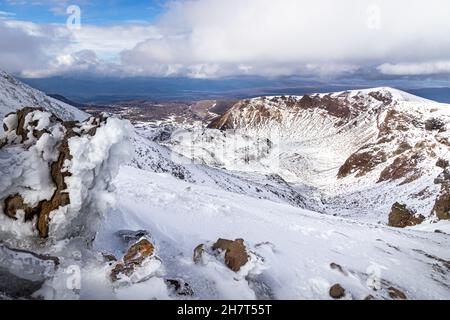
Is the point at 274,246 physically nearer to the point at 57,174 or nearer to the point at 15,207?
the point at 57,174

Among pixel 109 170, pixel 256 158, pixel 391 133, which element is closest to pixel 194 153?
pixel 256 158

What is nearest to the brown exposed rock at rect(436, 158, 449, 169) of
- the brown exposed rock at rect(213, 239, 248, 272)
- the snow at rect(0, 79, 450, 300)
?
the snow at rect(0, 79, 450, 300)

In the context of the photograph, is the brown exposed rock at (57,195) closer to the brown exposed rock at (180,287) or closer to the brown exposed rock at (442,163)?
the brown exposed rock at (180,287)

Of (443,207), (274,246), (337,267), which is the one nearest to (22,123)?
(274,246)

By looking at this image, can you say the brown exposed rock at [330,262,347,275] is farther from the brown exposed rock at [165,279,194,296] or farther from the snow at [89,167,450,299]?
the brown exposed rock at [165,279,194,296]

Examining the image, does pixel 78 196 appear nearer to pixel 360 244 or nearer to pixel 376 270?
pixel 376 270

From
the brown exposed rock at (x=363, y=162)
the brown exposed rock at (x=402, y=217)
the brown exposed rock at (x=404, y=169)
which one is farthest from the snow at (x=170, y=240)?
the brown exposed rock at (x=363, y=162)
